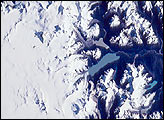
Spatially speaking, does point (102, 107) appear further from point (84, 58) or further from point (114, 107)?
point (84, 58)

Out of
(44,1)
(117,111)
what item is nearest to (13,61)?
(44,1)

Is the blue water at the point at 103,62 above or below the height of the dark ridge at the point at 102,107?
above

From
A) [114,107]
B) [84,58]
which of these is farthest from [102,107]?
[84,58]

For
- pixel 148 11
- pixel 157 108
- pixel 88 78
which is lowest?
pixel 157 108

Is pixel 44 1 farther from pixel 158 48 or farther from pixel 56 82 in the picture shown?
pixel 158 48

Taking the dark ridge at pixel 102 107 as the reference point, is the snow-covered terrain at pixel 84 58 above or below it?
above

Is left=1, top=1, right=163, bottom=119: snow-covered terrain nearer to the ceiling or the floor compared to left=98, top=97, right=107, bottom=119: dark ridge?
nearer to the ceiling
